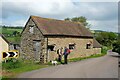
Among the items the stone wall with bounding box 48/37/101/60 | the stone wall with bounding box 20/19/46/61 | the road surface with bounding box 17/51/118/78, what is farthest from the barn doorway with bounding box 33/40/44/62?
the road surface with bounding box 17/51/118/78

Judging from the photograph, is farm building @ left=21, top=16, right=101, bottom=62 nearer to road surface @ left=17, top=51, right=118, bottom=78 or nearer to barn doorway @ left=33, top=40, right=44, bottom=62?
barn doorway @ left=33, top=40, right=44, bottom=62

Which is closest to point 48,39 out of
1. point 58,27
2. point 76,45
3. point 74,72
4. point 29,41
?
point 29,41

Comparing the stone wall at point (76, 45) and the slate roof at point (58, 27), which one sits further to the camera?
the slate roof at point (58, 27)

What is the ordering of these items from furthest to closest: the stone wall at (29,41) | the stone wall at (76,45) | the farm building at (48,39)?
the stone wall at (76,45), the stone wall at (29,41), the farm building at (48,39)

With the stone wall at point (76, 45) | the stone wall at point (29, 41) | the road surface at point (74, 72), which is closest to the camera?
the road surface at point (74, 72)

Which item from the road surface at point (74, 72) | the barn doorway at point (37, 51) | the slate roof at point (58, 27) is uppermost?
the slate roof at point (58, 27)

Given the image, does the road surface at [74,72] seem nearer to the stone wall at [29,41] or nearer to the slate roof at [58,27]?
the stone wall at [29,41]

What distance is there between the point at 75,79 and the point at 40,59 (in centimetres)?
1564

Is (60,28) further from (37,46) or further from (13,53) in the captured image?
(13,53)

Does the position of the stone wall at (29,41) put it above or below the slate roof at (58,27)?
below

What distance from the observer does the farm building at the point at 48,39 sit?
91.5 feet

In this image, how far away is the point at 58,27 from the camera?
1251 inches

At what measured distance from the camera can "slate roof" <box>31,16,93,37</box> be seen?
94.5 ft

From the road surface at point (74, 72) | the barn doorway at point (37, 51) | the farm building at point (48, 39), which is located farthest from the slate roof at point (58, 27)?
the road surface at point (74, 72)
